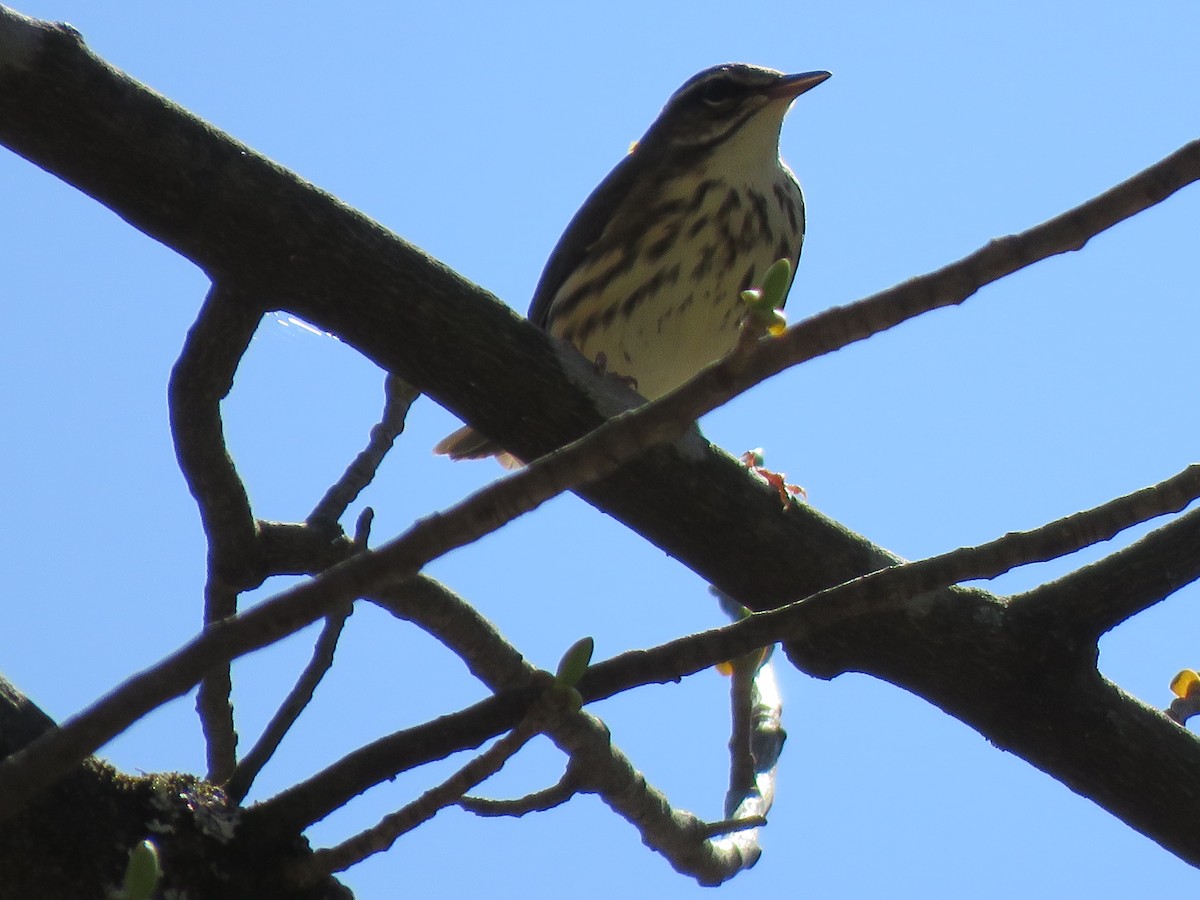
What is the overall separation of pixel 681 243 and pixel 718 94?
1048mm

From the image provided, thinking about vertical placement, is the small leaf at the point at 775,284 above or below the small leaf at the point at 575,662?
above

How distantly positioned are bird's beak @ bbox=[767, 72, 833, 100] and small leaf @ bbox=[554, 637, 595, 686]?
14.9 feet

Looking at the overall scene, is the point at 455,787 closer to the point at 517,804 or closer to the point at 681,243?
the point at 517,804

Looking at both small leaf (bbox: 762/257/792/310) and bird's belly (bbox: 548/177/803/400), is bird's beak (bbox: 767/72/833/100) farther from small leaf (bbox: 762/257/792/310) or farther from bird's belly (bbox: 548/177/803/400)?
small leaf (bbox: 762/257/792/310)

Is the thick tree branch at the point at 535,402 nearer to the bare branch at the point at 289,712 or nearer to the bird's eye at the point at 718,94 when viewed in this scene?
the bare branch at the point at 289,712

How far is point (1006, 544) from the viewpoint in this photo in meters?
2.64

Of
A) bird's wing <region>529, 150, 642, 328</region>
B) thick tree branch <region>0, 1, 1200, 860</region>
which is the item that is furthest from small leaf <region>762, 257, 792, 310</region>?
bird's wing <region>529, 150, 642, 328</region>

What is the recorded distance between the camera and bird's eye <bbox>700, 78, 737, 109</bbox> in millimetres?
6754

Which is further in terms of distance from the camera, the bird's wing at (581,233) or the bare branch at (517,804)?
the bird's wing at (581,233)

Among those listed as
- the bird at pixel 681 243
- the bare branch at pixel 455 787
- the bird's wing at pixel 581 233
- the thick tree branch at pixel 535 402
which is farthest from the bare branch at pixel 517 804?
the bird's wing at pixel 581 233

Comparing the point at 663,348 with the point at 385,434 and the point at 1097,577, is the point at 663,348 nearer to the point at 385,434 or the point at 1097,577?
the point at 385,434

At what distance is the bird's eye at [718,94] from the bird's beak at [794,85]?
→ 0.69 feet

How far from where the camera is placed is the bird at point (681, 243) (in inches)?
240

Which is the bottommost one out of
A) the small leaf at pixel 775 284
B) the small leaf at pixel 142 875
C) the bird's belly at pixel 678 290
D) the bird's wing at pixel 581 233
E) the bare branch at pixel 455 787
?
the small leaf at pixel 142 875
